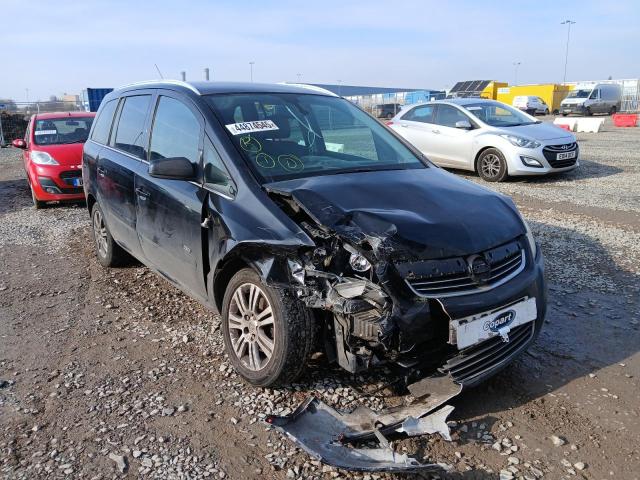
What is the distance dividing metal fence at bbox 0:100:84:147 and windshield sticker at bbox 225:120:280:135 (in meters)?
21.6

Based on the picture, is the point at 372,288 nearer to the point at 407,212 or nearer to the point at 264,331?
the point at 407,212

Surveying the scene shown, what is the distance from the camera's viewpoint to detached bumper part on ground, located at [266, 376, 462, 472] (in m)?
2.50

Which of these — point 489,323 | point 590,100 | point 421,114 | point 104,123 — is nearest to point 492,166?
point 421,114

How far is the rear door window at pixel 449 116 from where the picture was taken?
10984mm

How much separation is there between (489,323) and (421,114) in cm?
956

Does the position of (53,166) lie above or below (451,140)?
below

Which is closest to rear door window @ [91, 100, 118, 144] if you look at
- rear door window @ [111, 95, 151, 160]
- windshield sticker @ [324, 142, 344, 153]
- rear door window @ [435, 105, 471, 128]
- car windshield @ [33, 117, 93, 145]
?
rear door window @ [111, 95, 151, 160]

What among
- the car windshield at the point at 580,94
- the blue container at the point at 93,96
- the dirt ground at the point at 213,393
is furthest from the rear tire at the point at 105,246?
the car windshield at the point at 580,94

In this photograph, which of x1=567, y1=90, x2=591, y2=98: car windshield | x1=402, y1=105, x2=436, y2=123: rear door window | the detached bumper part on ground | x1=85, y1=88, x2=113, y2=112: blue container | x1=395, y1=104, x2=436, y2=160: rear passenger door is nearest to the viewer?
the detached bumper part on ground

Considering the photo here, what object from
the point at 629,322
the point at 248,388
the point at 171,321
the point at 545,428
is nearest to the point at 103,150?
the point at 171,321

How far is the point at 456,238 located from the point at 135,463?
2.02 meters

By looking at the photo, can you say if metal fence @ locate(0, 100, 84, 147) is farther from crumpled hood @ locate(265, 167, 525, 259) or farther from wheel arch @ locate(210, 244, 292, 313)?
crumpled hood @ locate(265, 167, 525, 259)

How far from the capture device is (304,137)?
393 centimetres

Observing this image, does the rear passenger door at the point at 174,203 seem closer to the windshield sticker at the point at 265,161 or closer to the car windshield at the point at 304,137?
the car windshield at the point at 304,137
